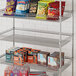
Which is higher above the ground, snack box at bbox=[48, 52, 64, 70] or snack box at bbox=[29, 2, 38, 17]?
snack box at bbox=[29, 2, 38, 17]

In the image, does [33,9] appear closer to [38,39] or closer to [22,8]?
[22,8]

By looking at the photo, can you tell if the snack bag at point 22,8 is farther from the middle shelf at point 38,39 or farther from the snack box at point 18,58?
the snack box at point 18,58

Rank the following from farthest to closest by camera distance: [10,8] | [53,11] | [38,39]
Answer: [38,39] → [10,8] → [53,11]

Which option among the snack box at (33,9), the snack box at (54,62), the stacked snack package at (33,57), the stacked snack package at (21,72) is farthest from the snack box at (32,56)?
the snack box at (33,9)

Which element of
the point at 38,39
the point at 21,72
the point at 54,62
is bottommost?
the point at 21,72

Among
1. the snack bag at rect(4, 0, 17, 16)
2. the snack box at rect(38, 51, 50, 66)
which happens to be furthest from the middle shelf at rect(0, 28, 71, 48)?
the snack bag at rect(4, 0, 17, 16)

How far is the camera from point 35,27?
11.5 feet

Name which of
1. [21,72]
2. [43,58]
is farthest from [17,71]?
[43,58]

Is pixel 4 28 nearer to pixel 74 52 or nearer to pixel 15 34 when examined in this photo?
pixel 15 34

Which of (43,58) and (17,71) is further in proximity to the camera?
(17,71)

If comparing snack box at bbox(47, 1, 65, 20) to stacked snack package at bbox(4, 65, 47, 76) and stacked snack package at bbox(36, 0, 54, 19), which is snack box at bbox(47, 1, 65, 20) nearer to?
stacked snack package at bbox(36, 0, 54, 19)

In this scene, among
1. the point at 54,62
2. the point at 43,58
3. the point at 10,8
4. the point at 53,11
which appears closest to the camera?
the point at 53,11

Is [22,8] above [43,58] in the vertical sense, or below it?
above

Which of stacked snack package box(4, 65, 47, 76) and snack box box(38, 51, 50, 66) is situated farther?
stacked snack package box(4, 65, 47, 76)
